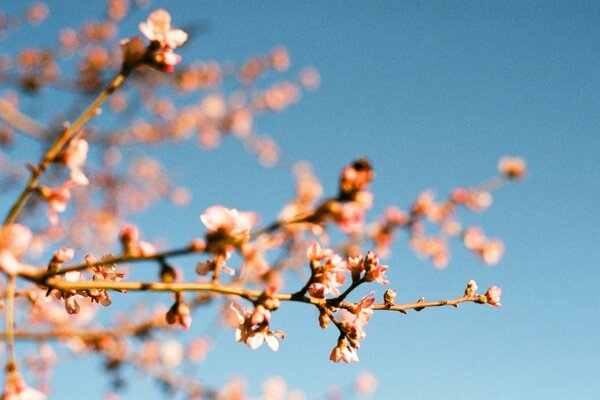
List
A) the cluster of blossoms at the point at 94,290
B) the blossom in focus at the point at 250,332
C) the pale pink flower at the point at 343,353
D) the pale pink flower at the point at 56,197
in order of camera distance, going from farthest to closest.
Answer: the pale pink flower at the point at 343,353
the blossom in focus at the point at 250,332
the cluster of blossoms at the point at 94,290
the pale pink flower at the point at 56,197

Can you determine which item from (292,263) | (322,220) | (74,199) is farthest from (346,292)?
(74,199)

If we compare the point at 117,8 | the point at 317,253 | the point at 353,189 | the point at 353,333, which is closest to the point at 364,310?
the point at 353,333

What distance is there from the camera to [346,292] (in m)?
1.54

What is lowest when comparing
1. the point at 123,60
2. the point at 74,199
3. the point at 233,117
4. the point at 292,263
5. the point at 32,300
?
the point at 32,300

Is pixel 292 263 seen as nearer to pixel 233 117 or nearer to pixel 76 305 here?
pixel 76 305

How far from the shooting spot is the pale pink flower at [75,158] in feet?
4.33

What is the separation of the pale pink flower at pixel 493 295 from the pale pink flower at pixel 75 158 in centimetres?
144

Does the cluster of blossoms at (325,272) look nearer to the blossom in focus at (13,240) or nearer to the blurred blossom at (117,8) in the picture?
the blossom in focus at (13,240)

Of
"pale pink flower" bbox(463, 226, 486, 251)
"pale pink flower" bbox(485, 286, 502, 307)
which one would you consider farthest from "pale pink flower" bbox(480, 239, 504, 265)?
"pale pink flower" bbox(485, 286, 502, 307)

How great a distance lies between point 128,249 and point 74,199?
23.5 ft

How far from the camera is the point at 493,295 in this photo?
1893mm

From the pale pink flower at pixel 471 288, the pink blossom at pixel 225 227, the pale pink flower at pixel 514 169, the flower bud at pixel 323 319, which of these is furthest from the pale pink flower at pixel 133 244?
the pale pink flower at pixel 514 169

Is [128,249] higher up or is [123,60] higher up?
[123,60]

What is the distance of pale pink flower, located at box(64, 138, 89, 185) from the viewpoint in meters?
1.32
